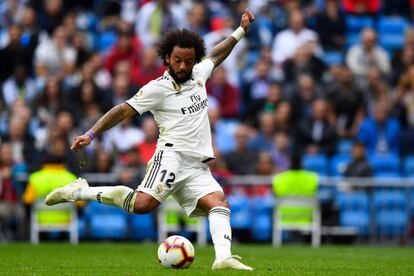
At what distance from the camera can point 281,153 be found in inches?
814

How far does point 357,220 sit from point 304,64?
425cm

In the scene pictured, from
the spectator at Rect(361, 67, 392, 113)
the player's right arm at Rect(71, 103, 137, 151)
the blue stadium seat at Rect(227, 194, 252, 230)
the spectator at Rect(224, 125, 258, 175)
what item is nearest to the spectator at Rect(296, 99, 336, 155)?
the spectator at Rect(224, 125, 258, 175)

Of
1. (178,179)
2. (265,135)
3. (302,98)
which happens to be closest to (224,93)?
(265,135)

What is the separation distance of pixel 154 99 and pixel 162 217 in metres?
8.40

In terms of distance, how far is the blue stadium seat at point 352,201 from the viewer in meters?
19.7

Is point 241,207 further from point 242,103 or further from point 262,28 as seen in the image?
point 262,28

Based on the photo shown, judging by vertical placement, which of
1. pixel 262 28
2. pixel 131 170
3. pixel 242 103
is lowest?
pixel 131 170

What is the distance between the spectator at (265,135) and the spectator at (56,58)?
14.5ft

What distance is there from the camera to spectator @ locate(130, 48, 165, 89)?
71.4ft

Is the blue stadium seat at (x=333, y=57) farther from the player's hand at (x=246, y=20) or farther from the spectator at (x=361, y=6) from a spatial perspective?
the player's hand at (x=246, y=20)

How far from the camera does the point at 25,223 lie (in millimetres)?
19547

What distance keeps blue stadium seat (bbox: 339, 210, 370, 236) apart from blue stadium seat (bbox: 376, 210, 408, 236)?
0.22 meters

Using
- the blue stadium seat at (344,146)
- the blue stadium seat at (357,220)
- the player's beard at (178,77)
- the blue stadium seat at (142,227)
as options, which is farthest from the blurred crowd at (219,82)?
the player's beard at (178,77)

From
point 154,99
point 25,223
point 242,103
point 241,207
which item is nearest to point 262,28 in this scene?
point 242,103
